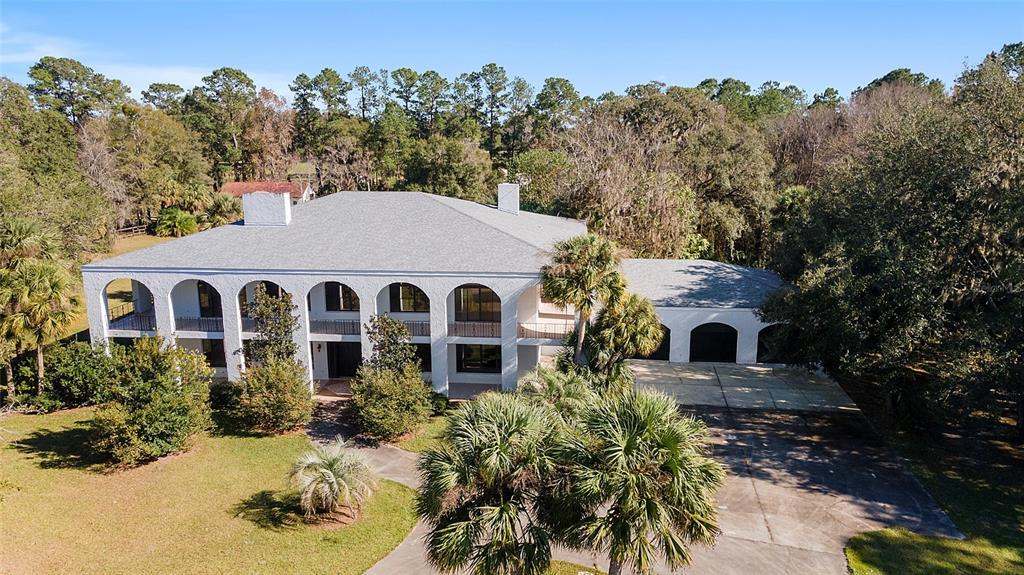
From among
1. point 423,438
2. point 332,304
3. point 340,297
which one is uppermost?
point 340,297

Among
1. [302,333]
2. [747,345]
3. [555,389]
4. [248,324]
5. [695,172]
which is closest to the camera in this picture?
[555,389]

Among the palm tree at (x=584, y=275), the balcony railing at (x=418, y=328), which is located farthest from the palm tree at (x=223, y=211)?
the palm tree at (x=584, y=275)

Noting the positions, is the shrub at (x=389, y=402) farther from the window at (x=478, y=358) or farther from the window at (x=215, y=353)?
the window at (x=215, y=353)

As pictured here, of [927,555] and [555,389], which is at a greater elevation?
[555,389]

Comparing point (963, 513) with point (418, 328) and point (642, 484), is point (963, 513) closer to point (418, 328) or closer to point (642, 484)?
point (642, 484)

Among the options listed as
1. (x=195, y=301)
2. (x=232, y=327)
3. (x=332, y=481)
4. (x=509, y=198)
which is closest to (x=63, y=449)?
(x=232, y=327)

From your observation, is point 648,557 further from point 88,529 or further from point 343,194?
point 343,194
